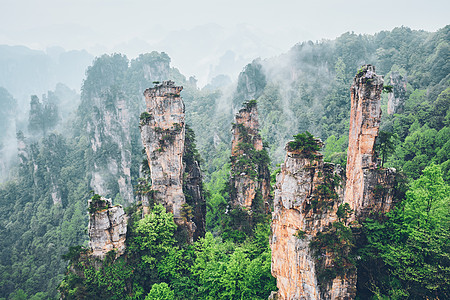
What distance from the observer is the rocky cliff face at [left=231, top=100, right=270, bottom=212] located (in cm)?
2902

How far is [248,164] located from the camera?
96.5 ft

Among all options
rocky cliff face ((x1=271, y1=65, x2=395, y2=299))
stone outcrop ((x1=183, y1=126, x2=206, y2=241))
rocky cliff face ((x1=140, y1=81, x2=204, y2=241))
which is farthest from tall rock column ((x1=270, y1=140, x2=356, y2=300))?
stone outcrop ((x1=183, y1=126, x2=206, y2=241))

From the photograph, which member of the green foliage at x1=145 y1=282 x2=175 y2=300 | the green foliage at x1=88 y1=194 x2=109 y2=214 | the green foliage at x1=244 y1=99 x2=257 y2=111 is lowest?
the green foliage at x1=145 y1=282 x2=175 y2=300

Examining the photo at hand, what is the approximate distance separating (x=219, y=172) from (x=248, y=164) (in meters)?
21.1

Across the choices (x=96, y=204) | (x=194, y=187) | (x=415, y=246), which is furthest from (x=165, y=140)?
(x=415, y=246)

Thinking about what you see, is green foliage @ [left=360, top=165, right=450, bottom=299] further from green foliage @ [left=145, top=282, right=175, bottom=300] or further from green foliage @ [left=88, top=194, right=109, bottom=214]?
green foliage @ [left=88, top=194, right=109, bottom=214]

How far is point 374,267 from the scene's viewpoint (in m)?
15.8

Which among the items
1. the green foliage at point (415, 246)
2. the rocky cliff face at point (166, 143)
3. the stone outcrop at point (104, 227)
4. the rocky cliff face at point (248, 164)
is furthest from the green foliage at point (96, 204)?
the green foliage at point (415, 246)

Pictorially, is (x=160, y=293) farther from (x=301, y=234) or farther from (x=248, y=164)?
(x=248, y=164)

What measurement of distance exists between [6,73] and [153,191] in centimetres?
16969

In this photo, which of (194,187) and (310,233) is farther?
(194,187)

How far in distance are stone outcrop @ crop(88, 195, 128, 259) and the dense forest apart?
863 millimetres

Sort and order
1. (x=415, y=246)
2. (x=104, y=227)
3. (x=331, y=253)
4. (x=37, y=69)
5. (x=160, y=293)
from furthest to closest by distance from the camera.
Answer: (x=37, y=69) → (x=104, y=227) → (x=160, y=293) → (x=415, y=246) → (x=331, y=253)

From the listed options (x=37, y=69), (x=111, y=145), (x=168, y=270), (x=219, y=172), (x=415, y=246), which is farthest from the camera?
(x=37, y=69)
